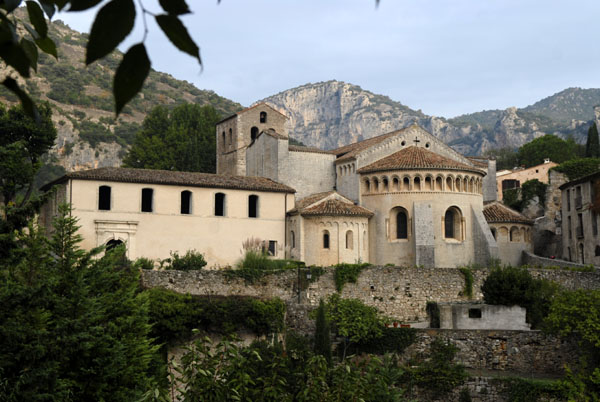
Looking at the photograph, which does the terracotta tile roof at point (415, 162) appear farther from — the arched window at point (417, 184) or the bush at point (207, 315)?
the bush at point (207, 315)

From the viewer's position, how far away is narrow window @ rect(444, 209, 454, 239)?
38875 millimetres

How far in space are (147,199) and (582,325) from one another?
72.9ft

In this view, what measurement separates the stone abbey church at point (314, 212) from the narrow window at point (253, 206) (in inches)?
2.2

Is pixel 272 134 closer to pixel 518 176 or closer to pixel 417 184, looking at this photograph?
pixel 417 184

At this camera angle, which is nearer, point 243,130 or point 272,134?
point 272,134

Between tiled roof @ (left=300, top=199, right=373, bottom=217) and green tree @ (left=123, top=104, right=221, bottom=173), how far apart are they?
20098mm

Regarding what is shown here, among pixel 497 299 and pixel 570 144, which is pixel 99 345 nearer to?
pixel 497 299

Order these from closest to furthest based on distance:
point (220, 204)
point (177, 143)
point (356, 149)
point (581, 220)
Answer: point (220, 204) → point (356, 149) → point (581, 220) → point (177, 143)

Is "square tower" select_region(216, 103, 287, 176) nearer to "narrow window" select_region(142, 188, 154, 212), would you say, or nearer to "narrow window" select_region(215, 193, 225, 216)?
"narrow window" select_region(215, 193, 225, 216)

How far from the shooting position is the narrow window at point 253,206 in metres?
37.9

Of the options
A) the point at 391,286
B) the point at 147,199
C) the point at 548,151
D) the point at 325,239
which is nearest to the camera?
the point at 391,286

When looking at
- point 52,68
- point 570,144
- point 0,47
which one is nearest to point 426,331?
point 0,47

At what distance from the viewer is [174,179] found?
119 ft

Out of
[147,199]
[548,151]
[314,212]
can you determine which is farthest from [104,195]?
[548,151]
